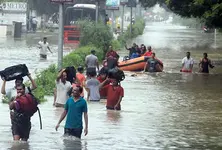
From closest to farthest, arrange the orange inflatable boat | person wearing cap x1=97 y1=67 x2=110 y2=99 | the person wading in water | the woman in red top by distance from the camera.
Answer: the person wading in water, the woman in red top, person wearing cap x1=97 y1=67 x2=110 y2=99, the orange inflatable boat

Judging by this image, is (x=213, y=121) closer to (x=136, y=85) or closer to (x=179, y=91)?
(x=179, y=91)

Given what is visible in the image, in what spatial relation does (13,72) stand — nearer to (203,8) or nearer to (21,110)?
(21,110)

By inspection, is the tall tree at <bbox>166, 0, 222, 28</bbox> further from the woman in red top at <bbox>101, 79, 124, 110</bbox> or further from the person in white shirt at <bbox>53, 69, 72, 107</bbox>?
the person in white shirt at <bbox>53, 69, 72, 107</bbox>

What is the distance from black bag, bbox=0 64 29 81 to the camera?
14.8 metres

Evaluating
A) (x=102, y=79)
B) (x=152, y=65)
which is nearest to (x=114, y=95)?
(x=102, y=79)

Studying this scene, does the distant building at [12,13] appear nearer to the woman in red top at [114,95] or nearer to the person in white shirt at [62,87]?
the woman in red top at [114,95]

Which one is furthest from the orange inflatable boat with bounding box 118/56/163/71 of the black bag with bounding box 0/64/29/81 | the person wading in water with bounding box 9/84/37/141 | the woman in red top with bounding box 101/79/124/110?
the person wading in water with bounding box 9/84/37/141

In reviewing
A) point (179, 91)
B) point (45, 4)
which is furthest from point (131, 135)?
point (45, 4)

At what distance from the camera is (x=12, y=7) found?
79562mm

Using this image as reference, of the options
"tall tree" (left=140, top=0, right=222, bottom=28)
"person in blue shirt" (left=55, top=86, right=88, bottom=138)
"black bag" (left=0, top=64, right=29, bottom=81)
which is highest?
"tall tree" (left=140, top=0, right=222, bottom=28)

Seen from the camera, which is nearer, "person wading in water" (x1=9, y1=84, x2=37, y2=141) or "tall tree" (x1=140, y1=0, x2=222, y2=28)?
"person wading in water" (x1=9, y1=84, x2=37, y2=141)

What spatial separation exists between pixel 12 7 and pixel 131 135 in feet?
212

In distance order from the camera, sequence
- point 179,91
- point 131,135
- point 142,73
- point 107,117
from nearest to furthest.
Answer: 1. point 131,135
2. point 107,117
3. point 179,91
4. point 142,73

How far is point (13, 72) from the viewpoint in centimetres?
1491
